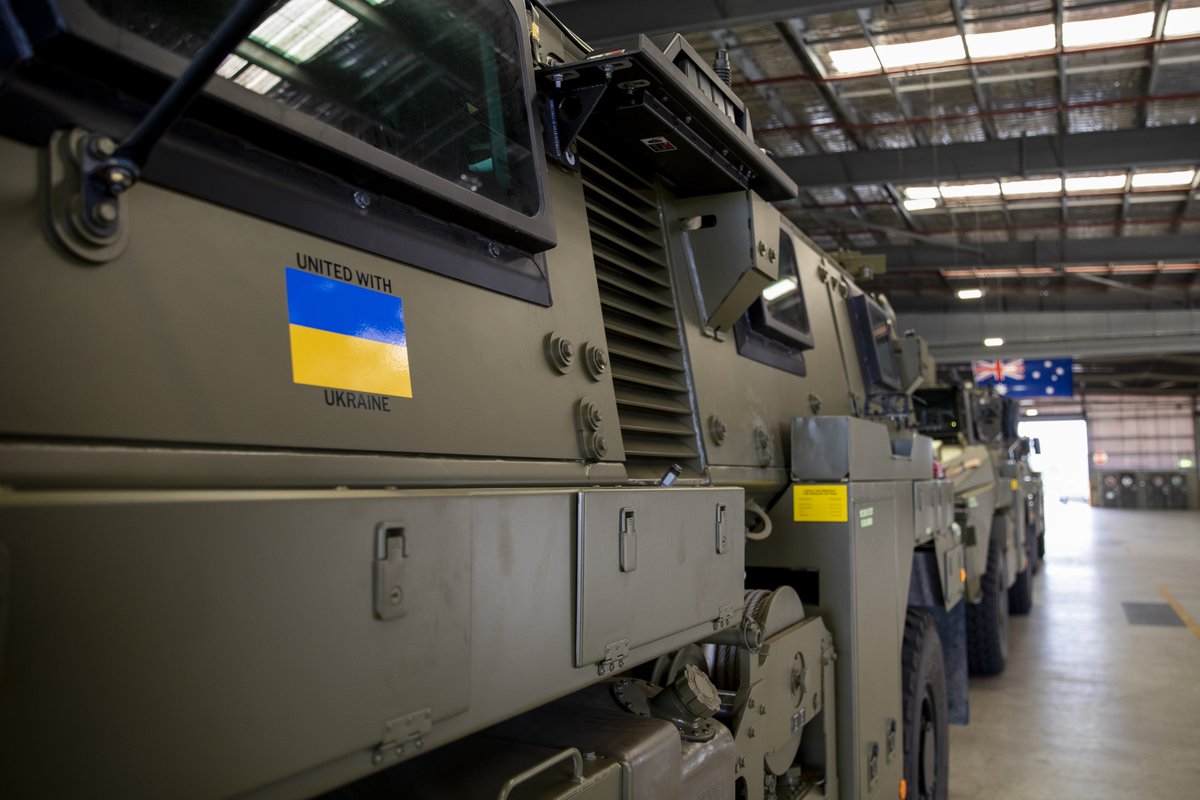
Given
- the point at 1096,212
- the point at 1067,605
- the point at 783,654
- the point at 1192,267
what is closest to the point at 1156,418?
the point at 1192,267

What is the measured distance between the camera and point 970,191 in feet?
43.8

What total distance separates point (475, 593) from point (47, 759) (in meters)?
0.59

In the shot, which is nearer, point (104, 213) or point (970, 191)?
point (104, 213)

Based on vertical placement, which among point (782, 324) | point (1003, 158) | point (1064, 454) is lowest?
point (782, 324)

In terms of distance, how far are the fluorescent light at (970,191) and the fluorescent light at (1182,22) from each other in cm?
458

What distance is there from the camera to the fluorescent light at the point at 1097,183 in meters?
12.7

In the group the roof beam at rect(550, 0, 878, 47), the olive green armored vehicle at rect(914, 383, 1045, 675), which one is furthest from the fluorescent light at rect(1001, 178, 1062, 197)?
the roof beam at rect(550, 0, 878, 47)

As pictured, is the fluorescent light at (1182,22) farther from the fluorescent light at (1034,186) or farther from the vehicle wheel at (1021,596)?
the vehicle wheel at (1021,596)

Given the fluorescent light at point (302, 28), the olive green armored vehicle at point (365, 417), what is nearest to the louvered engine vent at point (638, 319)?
the olive green armored vehicle at point (365, 417)

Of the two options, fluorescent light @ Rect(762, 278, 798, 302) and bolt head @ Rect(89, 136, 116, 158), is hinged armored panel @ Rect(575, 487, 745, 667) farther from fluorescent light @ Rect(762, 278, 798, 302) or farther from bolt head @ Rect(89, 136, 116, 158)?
fluorescent light @ Rect(762, 278, 798, 302)

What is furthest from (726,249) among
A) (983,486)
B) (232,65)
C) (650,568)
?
(983,486)

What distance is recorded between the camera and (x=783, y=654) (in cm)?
266

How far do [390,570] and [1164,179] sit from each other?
13948mm

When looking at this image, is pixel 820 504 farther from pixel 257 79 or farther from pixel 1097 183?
pixel 1097 183
